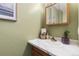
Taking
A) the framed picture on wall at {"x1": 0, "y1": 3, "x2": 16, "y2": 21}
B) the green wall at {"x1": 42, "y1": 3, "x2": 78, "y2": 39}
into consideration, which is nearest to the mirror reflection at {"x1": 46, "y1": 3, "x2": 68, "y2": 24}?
the green wall at {"x1": 42, "y1": 3, "x2": 78, "y2": 39}

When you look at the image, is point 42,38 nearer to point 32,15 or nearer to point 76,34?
point 32,15

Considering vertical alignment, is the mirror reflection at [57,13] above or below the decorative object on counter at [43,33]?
above

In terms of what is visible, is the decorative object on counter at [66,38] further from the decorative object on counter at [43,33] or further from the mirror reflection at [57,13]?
the decorative object on counter at [43,33]

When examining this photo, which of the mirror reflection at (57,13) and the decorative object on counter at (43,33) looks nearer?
the mirror reflection at (57,13)

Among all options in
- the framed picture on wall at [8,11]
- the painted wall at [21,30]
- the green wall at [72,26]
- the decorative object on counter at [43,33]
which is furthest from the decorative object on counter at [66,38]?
the framed picture on wall at [8,11]

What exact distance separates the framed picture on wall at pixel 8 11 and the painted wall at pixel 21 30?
0.20 ft

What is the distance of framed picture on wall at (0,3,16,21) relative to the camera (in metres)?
1.28

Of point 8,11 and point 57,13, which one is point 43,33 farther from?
point 8,11

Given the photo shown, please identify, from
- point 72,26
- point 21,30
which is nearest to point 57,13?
point 72,26

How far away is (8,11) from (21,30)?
306 mm

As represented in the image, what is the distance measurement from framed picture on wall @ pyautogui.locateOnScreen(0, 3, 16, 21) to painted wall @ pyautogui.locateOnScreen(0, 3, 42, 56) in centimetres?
6

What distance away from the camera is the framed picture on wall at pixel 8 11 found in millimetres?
1284

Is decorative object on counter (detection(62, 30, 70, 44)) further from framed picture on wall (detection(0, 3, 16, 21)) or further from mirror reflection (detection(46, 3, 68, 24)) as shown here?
framed picture on wall (detection(0, 3, 16, 21))

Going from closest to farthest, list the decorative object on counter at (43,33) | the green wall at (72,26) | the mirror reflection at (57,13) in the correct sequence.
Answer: the green wall at (72,26), the mirror reflection at (57,13), the decorative object on counter at (43,33)
